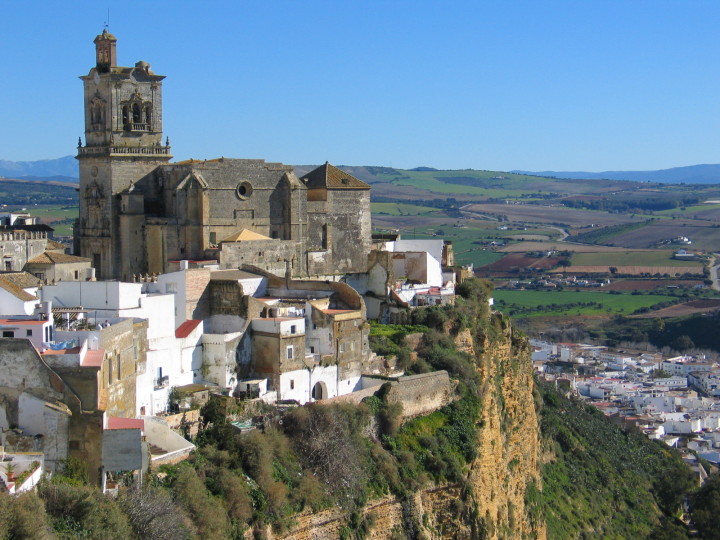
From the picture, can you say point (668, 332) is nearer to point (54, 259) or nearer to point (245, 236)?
point (245, 236)

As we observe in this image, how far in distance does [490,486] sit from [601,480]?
17415mm

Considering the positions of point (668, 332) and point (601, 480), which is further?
point (668, 332)

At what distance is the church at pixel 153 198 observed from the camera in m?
41.2

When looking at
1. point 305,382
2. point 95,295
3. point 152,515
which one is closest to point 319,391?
point 305,382

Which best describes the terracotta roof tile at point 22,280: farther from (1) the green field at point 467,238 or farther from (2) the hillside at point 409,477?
(1) the green field at point 467,238

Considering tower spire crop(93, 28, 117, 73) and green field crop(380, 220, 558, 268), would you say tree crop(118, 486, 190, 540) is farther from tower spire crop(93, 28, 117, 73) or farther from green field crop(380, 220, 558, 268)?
green field crop(380, 220, 558, 268)

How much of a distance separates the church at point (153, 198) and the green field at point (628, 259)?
122327 mm

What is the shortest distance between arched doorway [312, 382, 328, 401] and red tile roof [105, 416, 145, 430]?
9.49 metres

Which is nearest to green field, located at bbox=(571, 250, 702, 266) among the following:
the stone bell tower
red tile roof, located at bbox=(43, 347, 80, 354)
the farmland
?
the farmland

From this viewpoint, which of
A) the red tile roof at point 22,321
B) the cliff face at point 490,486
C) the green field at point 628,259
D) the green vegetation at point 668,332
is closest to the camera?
the red tile roof at point 22,321

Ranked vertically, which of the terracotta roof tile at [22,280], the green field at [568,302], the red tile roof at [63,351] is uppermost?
the terracotta roof tile at [22,280]

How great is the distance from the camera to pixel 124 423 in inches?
976

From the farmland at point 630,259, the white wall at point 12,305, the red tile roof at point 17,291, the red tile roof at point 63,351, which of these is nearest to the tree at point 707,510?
the red tile roof at point 17,291

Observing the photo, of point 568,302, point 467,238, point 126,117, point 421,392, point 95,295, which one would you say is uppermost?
point 126,117
